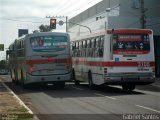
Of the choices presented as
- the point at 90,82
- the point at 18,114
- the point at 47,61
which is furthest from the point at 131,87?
the point at 18,114

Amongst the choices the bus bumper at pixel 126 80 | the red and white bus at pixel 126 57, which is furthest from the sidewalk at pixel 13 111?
the red and white bus at pixel 126 57

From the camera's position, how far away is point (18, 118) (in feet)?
44.8

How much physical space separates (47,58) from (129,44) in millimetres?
5235

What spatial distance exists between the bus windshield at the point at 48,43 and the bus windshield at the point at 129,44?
4.42 m

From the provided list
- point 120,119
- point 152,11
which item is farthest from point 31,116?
point 152,11

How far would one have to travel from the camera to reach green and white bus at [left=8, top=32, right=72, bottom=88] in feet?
91.2

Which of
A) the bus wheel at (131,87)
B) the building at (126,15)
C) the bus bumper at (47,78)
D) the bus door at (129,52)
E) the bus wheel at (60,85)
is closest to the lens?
the bus door at (129,52)

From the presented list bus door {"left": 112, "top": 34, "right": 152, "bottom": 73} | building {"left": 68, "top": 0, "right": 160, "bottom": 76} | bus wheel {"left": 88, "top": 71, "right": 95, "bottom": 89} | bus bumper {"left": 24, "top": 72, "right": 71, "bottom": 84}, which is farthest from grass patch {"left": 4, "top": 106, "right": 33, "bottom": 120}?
building {"left": 68, "top": 0, "right": 160, "bottom": 76}

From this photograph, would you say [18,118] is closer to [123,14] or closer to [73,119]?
[73,119]

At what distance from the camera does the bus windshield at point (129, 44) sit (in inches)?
981

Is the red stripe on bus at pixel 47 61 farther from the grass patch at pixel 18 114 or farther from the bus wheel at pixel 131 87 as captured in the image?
the grass patch at pixel 18 114

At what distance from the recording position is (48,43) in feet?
92.8

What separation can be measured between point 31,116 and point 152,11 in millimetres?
59836

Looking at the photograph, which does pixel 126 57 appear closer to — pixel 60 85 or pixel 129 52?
pixel 129 52
